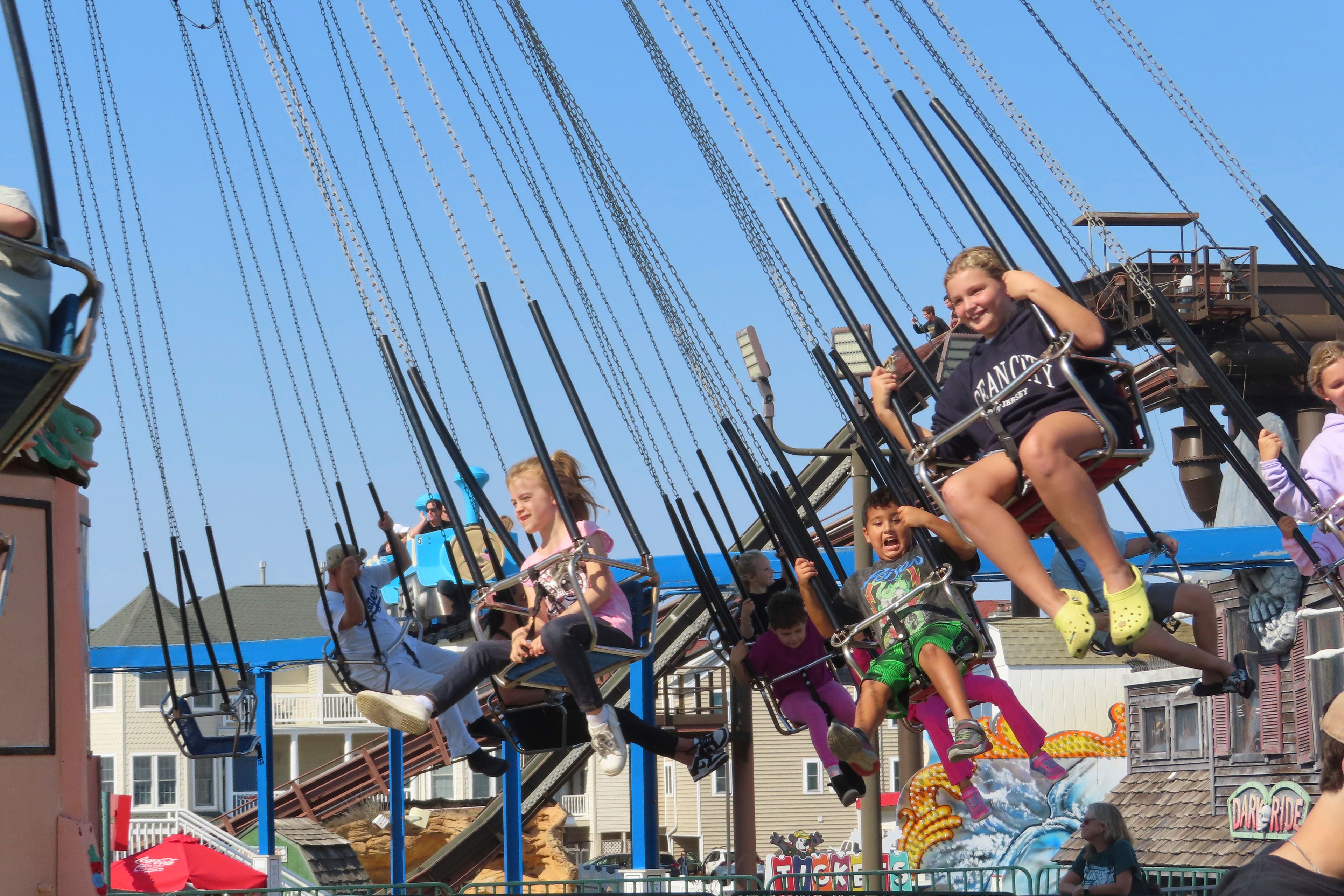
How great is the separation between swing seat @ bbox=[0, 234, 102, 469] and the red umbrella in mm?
11136

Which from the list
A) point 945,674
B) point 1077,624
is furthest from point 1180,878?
point 1077,624

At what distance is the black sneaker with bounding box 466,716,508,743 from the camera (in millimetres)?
10062

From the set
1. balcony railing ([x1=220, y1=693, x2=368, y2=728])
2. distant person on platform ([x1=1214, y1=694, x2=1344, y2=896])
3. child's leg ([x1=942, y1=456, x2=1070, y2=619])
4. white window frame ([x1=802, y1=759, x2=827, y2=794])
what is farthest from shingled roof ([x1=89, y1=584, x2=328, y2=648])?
distant person on platform ([x1=1214, y1=694, x2=1344, y2=896])

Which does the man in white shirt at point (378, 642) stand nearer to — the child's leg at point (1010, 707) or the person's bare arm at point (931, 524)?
the child's leg at point (1010, 707)

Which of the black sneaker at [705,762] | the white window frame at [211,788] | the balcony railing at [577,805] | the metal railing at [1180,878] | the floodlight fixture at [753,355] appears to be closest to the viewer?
the metal railing at [1180,878]

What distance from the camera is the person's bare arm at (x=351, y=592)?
31.4ft

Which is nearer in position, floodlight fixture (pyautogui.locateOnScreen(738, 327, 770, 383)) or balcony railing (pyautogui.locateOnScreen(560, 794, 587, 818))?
floodlight fixture (pyautogui.locateOnScreen(738, 327, 770, 383))

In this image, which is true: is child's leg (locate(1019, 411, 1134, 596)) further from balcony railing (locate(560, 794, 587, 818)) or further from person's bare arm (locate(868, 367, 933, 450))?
balcony railing (locate(560, 794, 587, 818))

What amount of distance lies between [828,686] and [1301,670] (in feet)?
27.8

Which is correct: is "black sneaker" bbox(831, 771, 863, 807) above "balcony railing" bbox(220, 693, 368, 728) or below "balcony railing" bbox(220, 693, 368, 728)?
above

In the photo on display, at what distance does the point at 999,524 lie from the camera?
20.2ft

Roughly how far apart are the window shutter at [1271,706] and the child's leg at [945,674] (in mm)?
10870

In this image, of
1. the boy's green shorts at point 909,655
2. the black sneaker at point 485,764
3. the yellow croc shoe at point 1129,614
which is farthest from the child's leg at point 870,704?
the black sneaker at point 485,764

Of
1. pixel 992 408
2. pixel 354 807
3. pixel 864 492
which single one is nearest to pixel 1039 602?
pixel 992 408
